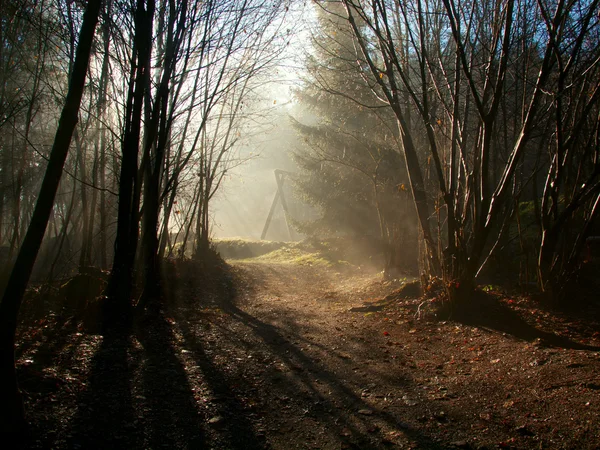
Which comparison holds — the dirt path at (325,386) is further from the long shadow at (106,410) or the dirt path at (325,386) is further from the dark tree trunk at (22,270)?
the dark tree trunk at (22,270)

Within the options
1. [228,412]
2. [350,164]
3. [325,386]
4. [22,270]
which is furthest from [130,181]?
[350,164]

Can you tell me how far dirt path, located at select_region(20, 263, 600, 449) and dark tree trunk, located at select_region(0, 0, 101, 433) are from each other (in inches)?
9.6

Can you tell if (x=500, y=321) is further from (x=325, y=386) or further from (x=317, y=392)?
(x=317, y=392)

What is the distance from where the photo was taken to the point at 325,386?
11.6 feet

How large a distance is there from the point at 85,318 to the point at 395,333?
362 centimetres

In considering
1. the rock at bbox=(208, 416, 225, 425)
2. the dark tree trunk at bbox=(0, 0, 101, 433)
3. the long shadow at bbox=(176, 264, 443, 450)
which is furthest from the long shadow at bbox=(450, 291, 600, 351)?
the dark tree trunk at bbox=(0, 0, 101, 433)

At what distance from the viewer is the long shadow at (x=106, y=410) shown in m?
2.50

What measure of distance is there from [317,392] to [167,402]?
1.12m

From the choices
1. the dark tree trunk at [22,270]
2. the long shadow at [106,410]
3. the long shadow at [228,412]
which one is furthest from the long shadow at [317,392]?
the dark tree trunk at [22,270]

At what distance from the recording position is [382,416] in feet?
→ 9.61

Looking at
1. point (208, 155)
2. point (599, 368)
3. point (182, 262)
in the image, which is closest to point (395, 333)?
point (599, 368)

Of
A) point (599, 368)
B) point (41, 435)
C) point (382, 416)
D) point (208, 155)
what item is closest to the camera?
point (41, 435)

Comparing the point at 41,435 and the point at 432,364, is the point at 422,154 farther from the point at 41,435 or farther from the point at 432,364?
the point at 41,435

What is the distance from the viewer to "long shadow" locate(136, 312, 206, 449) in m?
2.60
